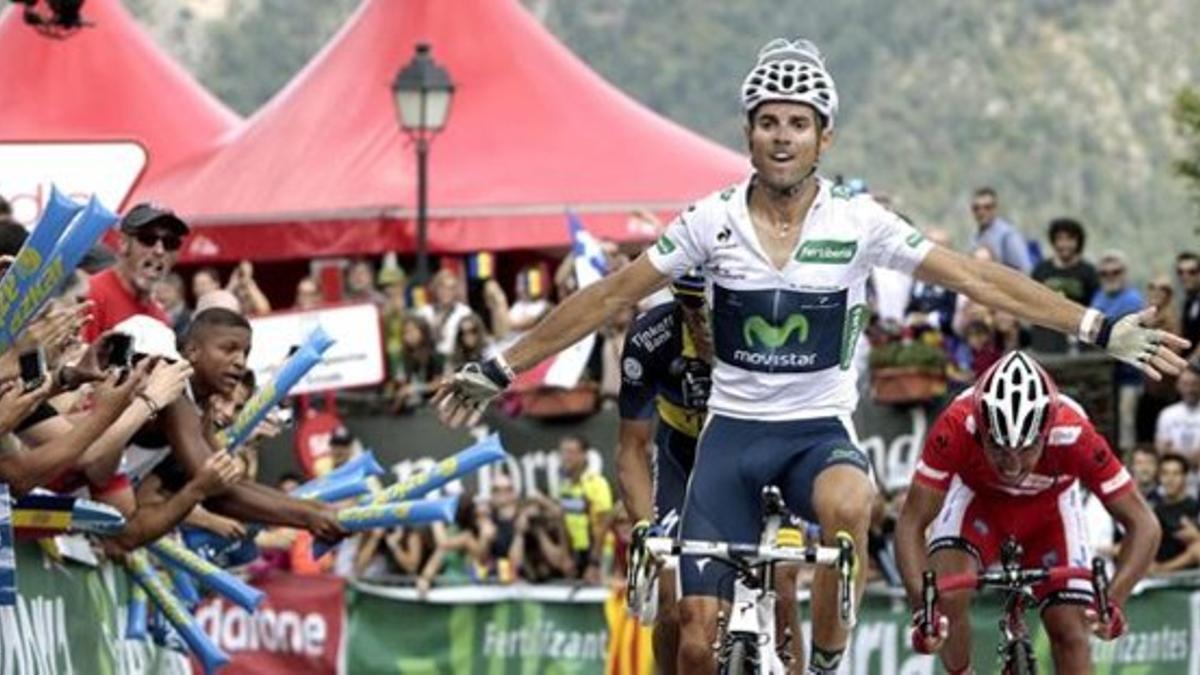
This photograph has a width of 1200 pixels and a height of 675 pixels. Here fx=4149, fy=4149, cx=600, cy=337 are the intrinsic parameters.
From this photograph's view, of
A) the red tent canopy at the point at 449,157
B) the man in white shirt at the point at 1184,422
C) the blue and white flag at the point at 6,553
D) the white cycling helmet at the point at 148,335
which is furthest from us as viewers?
the red tent canopy at the point at 449,157

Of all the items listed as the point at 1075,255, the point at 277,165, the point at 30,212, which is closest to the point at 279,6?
the point at 277,165

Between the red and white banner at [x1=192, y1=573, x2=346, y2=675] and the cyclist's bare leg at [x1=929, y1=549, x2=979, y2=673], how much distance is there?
9007 millimetres

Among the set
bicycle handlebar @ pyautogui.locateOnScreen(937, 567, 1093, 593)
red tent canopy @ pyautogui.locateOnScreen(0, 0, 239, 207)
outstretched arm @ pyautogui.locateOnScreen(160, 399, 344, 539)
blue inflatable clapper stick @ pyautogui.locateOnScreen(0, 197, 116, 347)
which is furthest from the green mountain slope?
blue inflatable clapper stick @ pyautogui.locateOnScreen(0, 197, 116, 347)

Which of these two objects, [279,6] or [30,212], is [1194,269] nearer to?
[30,212]

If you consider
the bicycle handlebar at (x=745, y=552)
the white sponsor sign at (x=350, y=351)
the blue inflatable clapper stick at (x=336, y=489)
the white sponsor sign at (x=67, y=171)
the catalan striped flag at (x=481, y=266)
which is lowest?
the bicycle handlebar at (x=745, y=552)

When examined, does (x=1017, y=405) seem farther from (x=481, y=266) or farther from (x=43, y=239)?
(x=481, y=266)

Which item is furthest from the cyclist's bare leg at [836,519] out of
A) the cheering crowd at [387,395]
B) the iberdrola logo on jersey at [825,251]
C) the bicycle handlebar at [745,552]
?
the cheering crowd at [387,395]

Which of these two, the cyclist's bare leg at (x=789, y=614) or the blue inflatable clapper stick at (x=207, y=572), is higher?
the blue inflatable clapper stick at (x=207, y=572)

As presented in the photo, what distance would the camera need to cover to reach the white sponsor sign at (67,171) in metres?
18.2

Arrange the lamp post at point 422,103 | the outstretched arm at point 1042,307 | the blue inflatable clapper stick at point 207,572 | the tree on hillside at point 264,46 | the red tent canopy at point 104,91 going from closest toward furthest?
the outstretched arm at point 1042,307 → the blue inflatable clapper stick at point 207,572 → the lamp post at point 422,103 → the red tent canopy at point 104,91 → the tree on hillside at point 264,46

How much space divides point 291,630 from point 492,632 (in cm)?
151

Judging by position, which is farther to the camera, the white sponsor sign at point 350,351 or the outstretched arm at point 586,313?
the white sponsor sign at point 350,351

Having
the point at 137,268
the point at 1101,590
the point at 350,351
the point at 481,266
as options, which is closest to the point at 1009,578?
the point at 1101,590

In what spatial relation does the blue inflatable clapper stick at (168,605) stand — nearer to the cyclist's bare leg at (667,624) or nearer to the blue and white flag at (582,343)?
the cyclist's bare leg at (667,624)
